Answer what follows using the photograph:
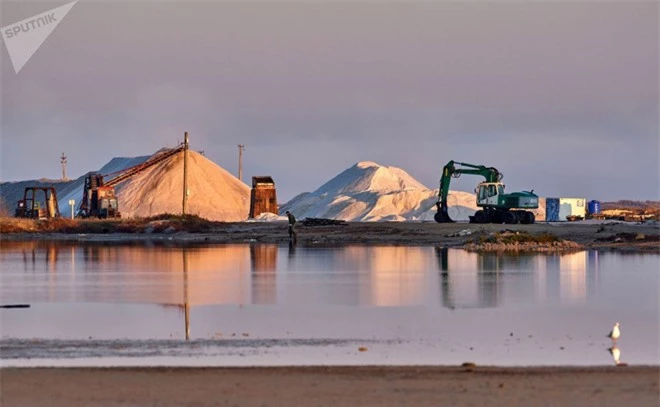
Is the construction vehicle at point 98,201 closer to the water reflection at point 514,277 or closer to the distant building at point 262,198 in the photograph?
the distant building at point 262,198

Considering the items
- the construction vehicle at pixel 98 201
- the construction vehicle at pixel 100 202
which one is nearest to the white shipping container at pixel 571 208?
the construction vehicle at pixel 98 201

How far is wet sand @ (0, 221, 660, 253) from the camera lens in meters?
45.0

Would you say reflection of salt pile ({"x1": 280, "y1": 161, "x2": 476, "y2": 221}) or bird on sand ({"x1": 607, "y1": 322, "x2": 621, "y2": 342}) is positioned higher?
reflection of salt pile ({"x1": 280, "y1": 161, "x2": 476, "y2": 221})

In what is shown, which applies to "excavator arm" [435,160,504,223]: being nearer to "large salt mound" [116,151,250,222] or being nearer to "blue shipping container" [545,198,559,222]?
"blue shipping container" [545,198,559,222]

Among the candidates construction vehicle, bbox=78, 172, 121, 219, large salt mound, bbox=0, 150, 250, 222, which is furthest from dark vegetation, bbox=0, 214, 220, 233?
large salt mound, bbox=0, 150, 250, 222

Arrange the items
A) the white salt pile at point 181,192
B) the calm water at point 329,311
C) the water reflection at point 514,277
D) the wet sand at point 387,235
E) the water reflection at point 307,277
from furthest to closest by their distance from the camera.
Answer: the white salt pile at point 181,192 < the wet sand at point 387,235 < the water reflection at point 307,277 < the water reflection at point 514,277 < the calm water at point 329,311

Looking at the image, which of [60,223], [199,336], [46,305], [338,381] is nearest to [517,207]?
[60,223]

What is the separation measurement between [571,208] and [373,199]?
20476 millimetres

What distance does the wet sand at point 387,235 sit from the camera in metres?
45.0

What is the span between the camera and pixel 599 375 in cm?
1169

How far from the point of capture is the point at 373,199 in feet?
282

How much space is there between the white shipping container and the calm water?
3254cm

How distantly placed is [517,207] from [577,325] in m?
39.4

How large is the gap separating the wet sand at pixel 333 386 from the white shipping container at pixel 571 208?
57003 millimetres
